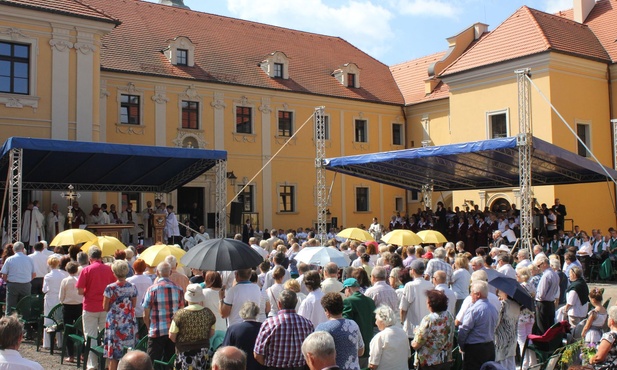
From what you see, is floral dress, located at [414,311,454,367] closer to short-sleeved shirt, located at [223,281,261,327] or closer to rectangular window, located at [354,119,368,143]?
short-sleeved shirt, located at [223,281,261,327]

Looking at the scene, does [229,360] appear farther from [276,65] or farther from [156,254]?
[276,65]

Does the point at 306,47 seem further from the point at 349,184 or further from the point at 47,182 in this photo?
the point at 47,182

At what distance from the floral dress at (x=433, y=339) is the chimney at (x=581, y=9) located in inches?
1179

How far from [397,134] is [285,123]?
7.60 meters

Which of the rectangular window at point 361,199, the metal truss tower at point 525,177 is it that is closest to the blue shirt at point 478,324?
the metal truss tower at point 525,177

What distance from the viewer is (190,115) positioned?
96.2ft

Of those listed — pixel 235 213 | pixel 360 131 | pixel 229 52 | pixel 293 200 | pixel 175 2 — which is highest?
pixel 175 2

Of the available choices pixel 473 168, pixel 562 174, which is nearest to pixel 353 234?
pixel 473 168

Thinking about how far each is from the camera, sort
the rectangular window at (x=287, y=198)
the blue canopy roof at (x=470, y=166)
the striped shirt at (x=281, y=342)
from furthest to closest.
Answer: the rectangular window at (x=287, y=198)
the blue canopy roof at (x=470, y=166)
the striped shirt at (x=281, y=342)

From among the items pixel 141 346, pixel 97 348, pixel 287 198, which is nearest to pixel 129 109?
pixel 287 198

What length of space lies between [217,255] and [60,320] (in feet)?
11.4

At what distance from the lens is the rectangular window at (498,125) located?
29.2 metres

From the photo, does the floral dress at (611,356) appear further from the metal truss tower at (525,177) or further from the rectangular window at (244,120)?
the rectangular window at (244,120)

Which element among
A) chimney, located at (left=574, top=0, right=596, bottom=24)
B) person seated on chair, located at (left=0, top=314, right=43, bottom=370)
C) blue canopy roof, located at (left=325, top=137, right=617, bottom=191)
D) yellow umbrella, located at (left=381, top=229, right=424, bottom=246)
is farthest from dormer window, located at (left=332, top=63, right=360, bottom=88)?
person seated on chair, located at (left=0, top=314, right=43, bottom=370)
